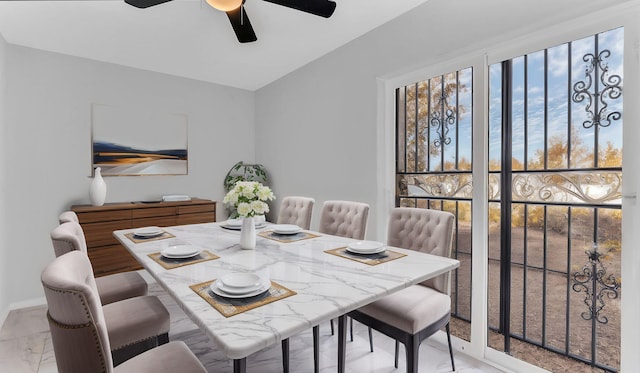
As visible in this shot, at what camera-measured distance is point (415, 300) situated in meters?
1.57


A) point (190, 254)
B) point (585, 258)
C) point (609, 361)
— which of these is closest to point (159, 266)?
point (190, 254)

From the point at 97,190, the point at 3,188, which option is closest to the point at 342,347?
the point at 97,190

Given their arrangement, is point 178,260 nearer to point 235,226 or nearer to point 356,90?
point 235,226

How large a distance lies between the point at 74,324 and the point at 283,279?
2.11ft

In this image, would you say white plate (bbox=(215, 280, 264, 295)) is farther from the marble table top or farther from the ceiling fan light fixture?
the ceiling fan light fixture

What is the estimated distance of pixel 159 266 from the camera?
1.37 metres

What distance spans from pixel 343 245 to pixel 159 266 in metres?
0.93

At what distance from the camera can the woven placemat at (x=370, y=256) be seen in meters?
1.46

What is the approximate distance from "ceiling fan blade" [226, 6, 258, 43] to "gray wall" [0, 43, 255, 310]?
1979mm

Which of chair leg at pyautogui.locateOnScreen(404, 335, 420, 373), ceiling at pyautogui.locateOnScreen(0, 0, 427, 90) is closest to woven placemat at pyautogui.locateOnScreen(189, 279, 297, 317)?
chair leg at pyautogui.locateOnScreen(404, 335, 420, 373)

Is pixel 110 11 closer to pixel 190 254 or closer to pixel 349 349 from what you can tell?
pixel 190 254

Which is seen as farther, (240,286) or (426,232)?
(426,232)

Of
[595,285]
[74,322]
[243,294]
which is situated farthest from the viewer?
[595,285]

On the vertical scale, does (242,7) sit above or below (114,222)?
above
